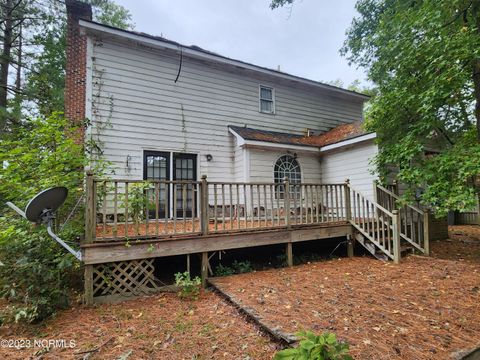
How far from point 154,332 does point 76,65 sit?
23.4ft

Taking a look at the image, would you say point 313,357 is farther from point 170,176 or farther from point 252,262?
point 170,176

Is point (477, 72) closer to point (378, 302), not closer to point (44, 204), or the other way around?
point (378, 302)

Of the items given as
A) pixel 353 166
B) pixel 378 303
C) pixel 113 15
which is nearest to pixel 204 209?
pixel 378 303

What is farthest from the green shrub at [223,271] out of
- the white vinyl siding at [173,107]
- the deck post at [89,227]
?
the white vinyl siding at [173,107]

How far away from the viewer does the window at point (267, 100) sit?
9.59 meters

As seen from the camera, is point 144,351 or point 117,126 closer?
point 144,351

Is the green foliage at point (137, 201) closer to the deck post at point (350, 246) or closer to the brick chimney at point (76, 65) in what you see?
the brick chimney at point (76, 65)

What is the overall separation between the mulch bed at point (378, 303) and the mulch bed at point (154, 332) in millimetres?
355

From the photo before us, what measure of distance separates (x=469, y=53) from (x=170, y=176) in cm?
714

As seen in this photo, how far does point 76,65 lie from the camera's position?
A: 719 cm

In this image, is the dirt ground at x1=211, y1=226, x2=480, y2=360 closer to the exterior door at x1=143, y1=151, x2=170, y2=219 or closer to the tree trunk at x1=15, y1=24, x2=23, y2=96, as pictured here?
the exterior door at x1=143, y1=151, x2=170, y2=219

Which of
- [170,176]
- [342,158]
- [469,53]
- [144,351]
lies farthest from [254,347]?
[342,158]

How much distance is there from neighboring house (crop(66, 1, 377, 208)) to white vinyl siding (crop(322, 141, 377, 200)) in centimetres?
3

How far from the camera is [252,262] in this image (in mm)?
6133
